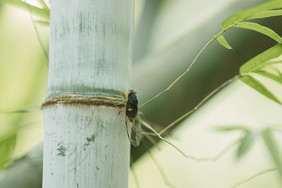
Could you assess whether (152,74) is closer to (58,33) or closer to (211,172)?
(58,33)

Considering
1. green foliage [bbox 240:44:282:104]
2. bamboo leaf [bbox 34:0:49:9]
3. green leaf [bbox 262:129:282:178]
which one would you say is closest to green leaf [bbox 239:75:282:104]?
green foliage [bbox 240:44:282:104]

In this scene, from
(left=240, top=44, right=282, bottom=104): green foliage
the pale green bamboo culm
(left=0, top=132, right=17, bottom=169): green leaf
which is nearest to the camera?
the pale green bamboo culm

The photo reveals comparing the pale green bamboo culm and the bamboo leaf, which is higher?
the bamboo leaf

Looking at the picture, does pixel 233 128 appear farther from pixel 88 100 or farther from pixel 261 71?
pixel 88 100

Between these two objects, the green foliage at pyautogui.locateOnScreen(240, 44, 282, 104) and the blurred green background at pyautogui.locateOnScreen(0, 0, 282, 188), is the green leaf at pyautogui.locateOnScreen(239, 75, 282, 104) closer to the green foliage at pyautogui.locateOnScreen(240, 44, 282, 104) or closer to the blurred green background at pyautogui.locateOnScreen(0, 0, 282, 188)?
the green foliage at pyautogui.locateOnScreen(240, 44, 282, 104)

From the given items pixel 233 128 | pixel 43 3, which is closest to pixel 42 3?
pixel 43 3

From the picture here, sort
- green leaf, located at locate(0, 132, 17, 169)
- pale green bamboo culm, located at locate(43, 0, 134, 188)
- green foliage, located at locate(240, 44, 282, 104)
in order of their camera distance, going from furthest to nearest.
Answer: green leaf, located at locate(0, 132, 17, 169) < green foliage, located at locate(240, 44, 282, 104) < pale green bamboo culm, located at locate(43, 0, 134, 188)

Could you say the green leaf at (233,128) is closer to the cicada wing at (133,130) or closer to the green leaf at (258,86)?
the green leaf at (258,86)

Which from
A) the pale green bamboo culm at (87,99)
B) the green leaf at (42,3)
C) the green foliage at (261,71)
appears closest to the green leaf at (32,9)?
the green leaf at (42,3)
